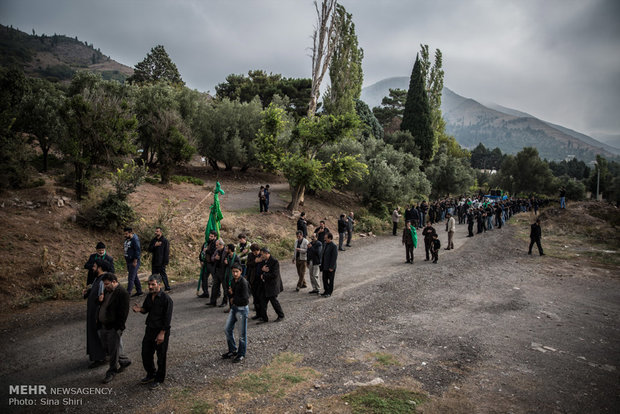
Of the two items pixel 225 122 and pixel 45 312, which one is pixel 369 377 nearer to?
pixel 45 312

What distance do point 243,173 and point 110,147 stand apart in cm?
1654

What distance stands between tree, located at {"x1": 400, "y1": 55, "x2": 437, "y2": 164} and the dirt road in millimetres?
31018

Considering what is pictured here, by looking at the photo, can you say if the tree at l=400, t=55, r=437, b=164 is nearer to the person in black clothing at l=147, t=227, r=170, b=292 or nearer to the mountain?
the person in black clothing at l=147, t=227, r=170, b=292

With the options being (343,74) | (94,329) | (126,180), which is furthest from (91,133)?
(343,74)

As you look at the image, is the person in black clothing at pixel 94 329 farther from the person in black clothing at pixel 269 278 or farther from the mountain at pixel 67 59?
the mountain at pixel 67 59

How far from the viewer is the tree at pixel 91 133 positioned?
→ 13.5 metres

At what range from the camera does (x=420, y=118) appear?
4091 cm

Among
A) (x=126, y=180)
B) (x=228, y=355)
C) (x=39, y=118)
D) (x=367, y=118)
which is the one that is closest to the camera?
(x=228, y=355)

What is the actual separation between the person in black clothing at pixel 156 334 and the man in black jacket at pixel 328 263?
527cm

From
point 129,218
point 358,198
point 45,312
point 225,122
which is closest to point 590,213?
point 358,198

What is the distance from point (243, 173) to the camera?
1211 inches

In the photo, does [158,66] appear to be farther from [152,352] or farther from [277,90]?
[152,352]

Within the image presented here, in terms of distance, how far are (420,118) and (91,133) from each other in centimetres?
3649

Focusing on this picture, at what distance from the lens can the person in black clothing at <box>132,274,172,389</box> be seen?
535 centimetres
